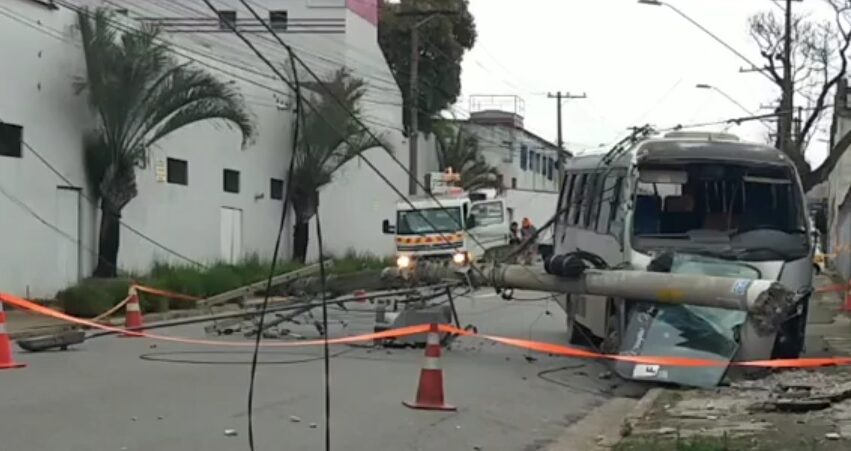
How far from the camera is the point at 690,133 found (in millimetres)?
17266

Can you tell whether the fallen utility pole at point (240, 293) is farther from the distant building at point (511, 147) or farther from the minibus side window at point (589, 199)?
the distant building at point (511, 147)

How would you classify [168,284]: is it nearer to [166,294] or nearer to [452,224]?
[166,294]

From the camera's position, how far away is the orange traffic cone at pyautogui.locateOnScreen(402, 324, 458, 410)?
39.4 feet

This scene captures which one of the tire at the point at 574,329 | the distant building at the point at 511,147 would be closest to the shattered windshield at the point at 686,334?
the tire at the point at 574,329

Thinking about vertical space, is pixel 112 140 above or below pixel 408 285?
above

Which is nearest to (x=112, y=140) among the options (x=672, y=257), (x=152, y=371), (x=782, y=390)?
(x=152, y=371)

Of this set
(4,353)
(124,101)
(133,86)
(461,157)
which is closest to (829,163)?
(133,86)

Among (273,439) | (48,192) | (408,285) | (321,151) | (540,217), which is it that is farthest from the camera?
(540,217)

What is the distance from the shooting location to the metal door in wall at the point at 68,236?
27.6 m

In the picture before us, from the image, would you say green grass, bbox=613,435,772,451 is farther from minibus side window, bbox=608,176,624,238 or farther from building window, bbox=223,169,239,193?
building window, bbox=223,169,239,193

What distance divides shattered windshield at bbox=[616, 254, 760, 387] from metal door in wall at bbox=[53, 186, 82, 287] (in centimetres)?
1628

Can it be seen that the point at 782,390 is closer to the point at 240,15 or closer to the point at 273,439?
the point at 273,439

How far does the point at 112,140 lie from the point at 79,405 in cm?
1702

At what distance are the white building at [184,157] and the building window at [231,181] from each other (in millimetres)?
29
